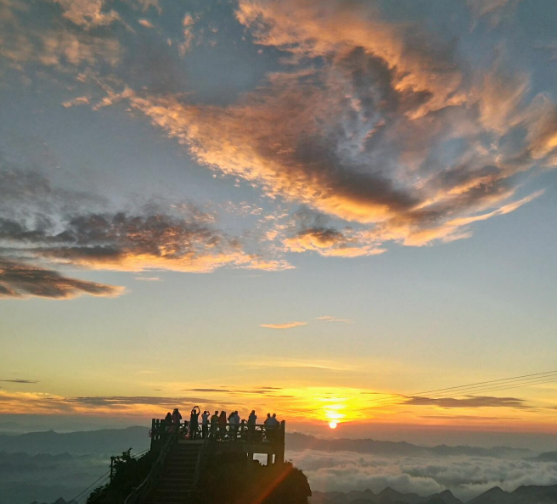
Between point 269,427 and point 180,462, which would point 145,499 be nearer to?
point 180,462

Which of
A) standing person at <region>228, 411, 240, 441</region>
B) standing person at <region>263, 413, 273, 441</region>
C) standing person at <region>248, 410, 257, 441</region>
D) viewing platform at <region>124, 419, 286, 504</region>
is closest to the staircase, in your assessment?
viewing platform at <region>124, 419, 286, 504</region>

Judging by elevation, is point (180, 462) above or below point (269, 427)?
below

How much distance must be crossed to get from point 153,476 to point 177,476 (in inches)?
49.3

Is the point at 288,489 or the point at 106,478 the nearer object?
the point at 106,478

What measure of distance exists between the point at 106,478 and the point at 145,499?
3.61 metres

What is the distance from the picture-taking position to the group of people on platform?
32375 millimetres

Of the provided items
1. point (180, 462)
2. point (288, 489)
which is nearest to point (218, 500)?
point (180, 462)

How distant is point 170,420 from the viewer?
33.2 m

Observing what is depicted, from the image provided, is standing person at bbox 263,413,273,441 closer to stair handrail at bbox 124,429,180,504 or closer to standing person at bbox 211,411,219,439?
standing person at bbox 211,411,219,439

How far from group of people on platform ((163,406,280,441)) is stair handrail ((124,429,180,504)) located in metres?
0.79

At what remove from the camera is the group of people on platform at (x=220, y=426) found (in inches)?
1275

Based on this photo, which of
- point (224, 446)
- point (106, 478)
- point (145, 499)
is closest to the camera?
point (145, 499)

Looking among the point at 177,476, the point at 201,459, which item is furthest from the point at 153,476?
the point at 201,459

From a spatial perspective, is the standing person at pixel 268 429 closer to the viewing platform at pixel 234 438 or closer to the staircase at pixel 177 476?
Answer: the viewing platform at pixel 234 438
